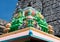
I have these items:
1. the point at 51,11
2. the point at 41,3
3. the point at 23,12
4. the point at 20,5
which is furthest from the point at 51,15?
the point at 23,12

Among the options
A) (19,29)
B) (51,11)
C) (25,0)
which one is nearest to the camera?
(19,29)

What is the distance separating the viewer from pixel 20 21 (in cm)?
464

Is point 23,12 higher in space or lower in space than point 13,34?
higher

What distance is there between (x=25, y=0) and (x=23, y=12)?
9.53 meters

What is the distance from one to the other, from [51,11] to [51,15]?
0.25 m

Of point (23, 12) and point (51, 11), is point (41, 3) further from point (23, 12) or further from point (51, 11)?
point (23, 12)

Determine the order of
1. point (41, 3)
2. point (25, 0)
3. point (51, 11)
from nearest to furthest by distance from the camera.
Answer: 1. point (51, 11)
2. point (41, 3)
3. point (25, 0)

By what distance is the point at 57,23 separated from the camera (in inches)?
452

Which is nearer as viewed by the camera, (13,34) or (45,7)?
(13,34)

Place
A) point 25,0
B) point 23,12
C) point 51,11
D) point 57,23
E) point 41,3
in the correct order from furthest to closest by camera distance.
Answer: point 25,0, point 41,3, point 51,11, point 57,23, point 23,12

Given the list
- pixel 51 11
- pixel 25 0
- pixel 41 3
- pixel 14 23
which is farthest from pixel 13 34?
pixel 25 0

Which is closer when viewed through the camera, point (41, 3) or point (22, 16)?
point (22, 16)

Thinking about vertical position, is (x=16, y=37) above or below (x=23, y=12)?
below

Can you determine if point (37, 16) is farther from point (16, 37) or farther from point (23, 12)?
point (16, 37)
